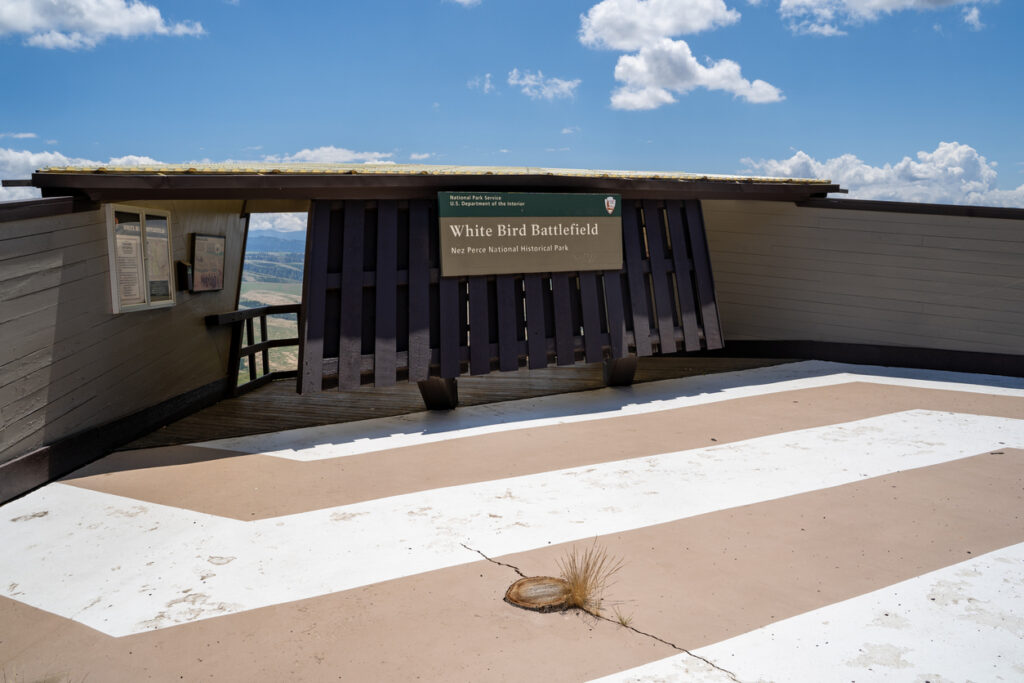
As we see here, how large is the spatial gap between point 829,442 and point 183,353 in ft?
24.2

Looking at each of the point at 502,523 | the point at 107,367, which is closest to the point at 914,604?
the point at 502,523

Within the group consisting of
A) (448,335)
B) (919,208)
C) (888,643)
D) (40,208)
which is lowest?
(888,643)

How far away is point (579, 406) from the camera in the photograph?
8141mm

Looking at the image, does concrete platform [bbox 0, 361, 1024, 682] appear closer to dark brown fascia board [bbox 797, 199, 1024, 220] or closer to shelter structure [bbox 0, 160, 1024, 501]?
shelter structure [bbox 0, 160, 1024, 501]

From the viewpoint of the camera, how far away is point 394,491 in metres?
5.35

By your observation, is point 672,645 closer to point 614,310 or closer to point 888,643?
point 888,643

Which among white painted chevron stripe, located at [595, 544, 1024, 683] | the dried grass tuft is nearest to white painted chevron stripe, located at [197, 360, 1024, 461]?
the dried grass tuft

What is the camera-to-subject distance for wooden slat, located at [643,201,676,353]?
28.7ft

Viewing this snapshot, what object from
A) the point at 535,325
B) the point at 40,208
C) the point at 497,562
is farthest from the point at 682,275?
the point at 40,208

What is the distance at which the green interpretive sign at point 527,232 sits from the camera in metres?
7.46

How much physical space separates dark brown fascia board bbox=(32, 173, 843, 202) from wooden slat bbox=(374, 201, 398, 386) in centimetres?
26

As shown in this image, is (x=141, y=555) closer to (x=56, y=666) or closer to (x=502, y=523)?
(x=56, y=666)

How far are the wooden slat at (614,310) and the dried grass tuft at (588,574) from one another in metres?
4.41

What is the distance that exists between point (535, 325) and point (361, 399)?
2693mm
